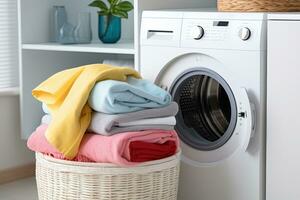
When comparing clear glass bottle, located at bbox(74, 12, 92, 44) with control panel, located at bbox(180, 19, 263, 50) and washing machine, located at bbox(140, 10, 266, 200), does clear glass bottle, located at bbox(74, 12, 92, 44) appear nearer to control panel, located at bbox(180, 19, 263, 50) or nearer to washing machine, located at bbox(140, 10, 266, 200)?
washing machine, located at bbox(140, 10, 266, 200)

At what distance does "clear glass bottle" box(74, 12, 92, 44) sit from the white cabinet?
1.15m

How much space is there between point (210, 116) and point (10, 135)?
117 centimetres

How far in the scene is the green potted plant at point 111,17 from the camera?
3025mm

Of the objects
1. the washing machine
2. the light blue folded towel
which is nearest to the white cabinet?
the washing machine

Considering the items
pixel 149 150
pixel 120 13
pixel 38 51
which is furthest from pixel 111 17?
pixel 149 150

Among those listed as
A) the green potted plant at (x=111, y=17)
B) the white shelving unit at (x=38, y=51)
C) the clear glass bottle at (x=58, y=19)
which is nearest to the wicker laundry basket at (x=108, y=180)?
the white shelving unit at (x=38, y=51)

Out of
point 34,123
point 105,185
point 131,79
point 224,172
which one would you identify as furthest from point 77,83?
point 34,123

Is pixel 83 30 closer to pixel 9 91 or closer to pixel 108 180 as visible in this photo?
pixel 9 91

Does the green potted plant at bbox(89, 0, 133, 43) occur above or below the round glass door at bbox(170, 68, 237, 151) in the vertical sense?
above

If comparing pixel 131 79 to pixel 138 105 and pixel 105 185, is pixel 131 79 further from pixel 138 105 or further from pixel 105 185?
pixel 105 185

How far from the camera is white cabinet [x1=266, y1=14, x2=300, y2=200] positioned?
86.7 inches

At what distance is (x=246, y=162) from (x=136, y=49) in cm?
66

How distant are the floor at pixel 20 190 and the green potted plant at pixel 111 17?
2.64ft

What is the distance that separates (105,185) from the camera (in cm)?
216
